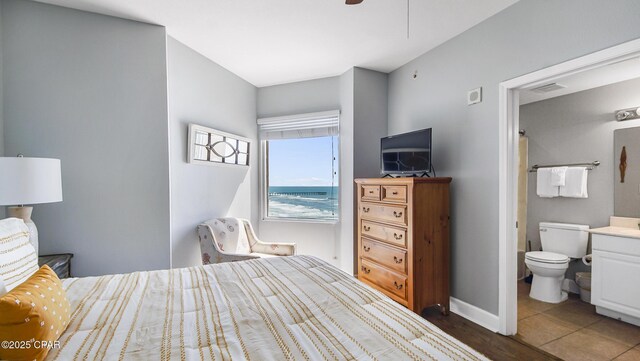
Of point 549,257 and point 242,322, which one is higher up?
point 242,322

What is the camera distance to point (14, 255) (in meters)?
1.18

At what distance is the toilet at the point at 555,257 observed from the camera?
2.93 metres

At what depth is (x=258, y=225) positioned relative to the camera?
13.2ft

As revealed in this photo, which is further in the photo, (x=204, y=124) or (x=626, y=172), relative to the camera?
(x=204, y=124)

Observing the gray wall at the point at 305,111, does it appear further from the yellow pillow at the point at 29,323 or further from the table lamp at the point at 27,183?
the yellow pillow at the point at 29,323

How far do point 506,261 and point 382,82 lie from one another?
93.7 inches

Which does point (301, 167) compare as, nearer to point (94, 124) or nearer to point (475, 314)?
point (94, 124)

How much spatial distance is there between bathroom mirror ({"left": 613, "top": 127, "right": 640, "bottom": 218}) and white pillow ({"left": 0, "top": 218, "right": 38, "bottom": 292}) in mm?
4510

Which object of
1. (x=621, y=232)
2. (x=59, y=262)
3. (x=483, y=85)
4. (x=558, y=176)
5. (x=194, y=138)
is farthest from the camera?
(x=558, y=176)

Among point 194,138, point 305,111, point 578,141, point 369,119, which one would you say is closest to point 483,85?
point 369,119

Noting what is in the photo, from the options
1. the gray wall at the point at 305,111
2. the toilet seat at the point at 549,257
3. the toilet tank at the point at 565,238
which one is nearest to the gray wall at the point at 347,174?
the gray wall at the point at 305,111

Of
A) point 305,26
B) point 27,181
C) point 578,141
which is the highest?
point 305,26

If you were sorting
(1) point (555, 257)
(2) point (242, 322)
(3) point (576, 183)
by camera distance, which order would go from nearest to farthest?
(2) point (242, 322)
(1) point (555, 257)
(3) point (576, 183)

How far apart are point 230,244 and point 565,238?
12.0ft
